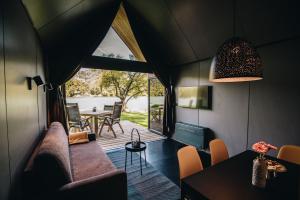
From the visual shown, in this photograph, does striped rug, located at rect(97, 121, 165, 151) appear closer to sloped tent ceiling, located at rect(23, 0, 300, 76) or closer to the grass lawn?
the grass lawn

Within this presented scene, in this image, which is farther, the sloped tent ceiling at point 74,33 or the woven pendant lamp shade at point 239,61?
the sloped tent ceiling at point 74,33

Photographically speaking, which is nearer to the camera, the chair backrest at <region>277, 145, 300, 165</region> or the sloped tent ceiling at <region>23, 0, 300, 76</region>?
the chair backrest at <region>277, 145, 300, 165</region>

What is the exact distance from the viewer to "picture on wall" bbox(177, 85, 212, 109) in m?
3.79

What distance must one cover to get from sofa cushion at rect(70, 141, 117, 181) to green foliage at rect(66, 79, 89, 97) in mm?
5750

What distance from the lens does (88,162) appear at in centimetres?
238

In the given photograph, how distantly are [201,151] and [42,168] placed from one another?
135 inches

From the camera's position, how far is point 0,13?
3.92 ft

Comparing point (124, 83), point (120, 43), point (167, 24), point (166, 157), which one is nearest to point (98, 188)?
point (166, 157)

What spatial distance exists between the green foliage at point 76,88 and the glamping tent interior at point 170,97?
459cm

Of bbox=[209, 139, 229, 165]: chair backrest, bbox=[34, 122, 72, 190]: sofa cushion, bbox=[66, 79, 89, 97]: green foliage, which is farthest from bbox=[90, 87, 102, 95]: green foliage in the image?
bbox=[209, 139, 229, 165]: chair backrest

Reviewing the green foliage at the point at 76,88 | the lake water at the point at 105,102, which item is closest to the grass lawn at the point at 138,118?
the lake water at the point at 105,102

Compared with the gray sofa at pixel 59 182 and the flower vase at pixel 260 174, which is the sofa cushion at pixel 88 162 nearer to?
the gray sofa at pixel 59 182

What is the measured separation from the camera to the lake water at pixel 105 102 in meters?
7.92

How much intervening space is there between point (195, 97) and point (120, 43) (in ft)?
8.17
